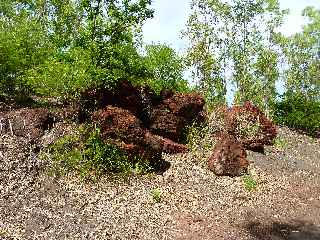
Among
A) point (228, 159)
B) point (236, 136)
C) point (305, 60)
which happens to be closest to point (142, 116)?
point (228, 159)

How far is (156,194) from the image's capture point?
15.8m

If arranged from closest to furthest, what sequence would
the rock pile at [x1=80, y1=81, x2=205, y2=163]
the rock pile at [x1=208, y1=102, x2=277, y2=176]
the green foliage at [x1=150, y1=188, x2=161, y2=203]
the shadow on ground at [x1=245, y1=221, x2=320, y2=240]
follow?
the shadow on ground at [x1=245, y1=221, x2=320, y2=240], the green foliage at [x1=150, y1=188, x2=161, y2=203], the rock pile at [x1=80, y1=81, x2=205, y2=163], the rock pile at [x1=208, y1=102, x2=277, y2=176]

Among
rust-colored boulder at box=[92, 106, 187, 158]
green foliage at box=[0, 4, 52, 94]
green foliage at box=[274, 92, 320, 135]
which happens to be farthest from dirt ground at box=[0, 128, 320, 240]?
green foliage at box=[274, 92, 320, 135]

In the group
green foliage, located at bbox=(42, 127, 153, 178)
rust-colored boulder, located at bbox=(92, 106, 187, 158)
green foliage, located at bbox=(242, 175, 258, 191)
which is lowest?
green foliage, located at bbox=(242, 175, 258, 191)

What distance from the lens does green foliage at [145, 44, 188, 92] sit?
21578mm

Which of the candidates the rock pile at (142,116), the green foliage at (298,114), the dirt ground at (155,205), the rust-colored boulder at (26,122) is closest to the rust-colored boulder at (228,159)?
the dirt ground at (155,205)

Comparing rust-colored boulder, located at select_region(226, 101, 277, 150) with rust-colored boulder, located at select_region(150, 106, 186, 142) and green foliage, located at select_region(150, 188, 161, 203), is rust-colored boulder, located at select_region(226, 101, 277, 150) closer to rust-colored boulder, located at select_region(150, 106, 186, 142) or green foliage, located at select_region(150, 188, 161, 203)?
rust-colored boulder, located at select_region(150, 106, 186, 142)

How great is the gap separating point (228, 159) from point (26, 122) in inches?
312

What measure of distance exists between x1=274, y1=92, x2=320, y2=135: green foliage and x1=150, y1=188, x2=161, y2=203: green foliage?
734 inches

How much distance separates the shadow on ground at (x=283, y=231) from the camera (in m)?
14.4

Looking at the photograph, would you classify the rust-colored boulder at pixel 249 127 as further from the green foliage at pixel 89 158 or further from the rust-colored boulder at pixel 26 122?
the rust-colored boulder at pixel 26 122

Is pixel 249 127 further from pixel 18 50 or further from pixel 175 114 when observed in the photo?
pixel 18 50

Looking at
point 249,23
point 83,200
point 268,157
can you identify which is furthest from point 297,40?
point 83,200

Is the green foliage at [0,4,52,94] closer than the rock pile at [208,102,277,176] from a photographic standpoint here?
No
